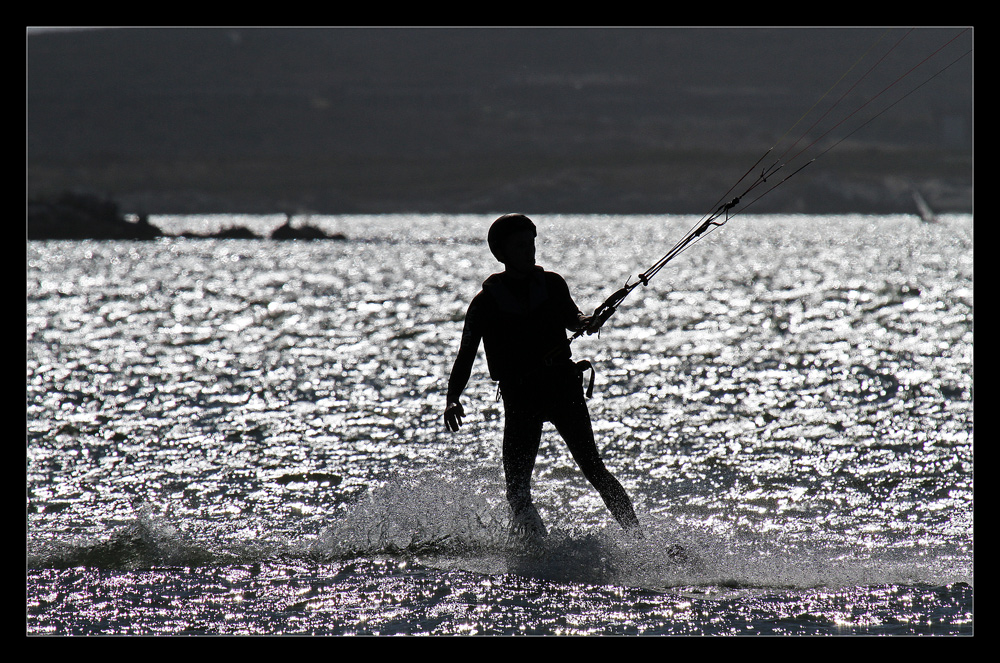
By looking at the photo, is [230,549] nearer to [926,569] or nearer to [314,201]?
[926,569]

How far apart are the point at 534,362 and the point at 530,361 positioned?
3 cm

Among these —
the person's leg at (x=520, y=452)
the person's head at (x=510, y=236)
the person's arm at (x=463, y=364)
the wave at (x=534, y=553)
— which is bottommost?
the wave at (x=534, y=553)

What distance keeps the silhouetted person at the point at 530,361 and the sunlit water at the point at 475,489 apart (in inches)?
26.2

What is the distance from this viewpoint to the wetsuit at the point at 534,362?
6492mm

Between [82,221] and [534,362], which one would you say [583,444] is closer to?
[534,362]

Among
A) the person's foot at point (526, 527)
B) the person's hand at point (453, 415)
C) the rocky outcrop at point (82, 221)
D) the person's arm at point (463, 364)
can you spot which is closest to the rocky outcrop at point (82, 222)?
the rocky outcrop at point (82, 221)

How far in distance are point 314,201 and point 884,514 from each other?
182m

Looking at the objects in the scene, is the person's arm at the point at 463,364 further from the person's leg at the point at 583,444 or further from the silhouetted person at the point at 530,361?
the person's leg at the point at 583,444

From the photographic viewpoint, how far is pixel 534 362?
657 cm

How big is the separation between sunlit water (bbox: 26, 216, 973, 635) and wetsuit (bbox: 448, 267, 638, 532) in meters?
0.69

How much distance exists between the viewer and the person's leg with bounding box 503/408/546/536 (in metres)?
6.68

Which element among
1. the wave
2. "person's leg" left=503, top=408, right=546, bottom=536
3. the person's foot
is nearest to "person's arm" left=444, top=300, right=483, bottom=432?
"person's leg" left=503, top=408, right=546, bottom=536

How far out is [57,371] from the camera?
16.5m

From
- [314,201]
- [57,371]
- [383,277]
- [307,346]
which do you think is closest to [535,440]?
[57,371]
